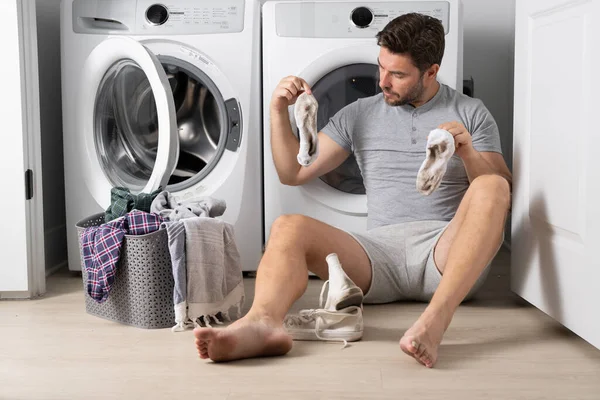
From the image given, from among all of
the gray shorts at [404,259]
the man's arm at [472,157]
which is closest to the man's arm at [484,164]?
the man's arm at [472,157]

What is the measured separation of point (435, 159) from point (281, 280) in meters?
0.41

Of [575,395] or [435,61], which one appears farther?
[435,61]

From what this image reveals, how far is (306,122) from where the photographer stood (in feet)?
6.17

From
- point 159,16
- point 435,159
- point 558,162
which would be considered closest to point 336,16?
point 159,16

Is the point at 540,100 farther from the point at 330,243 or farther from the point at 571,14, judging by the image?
the point at 330,243

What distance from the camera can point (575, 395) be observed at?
1383 millimetres

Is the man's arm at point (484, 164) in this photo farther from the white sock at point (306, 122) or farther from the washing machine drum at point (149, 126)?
the washing machine drum at point (149, 126)

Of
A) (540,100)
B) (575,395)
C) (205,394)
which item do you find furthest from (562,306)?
(205,394)

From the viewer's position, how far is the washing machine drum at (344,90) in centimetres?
231

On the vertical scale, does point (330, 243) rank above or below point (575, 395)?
above

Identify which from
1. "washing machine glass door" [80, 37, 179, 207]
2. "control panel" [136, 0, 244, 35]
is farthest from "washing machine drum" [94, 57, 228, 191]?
"control panel" [136, 0, 244, 35]

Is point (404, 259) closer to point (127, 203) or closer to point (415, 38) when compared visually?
point (415, 38)

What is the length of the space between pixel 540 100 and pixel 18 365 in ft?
3.98

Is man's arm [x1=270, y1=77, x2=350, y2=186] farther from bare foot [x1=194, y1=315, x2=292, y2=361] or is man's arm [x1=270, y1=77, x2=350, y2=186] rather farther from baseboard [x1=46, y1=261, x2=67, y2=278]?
baseboard [x1=46, y1=261, x2=67, y2=278]
